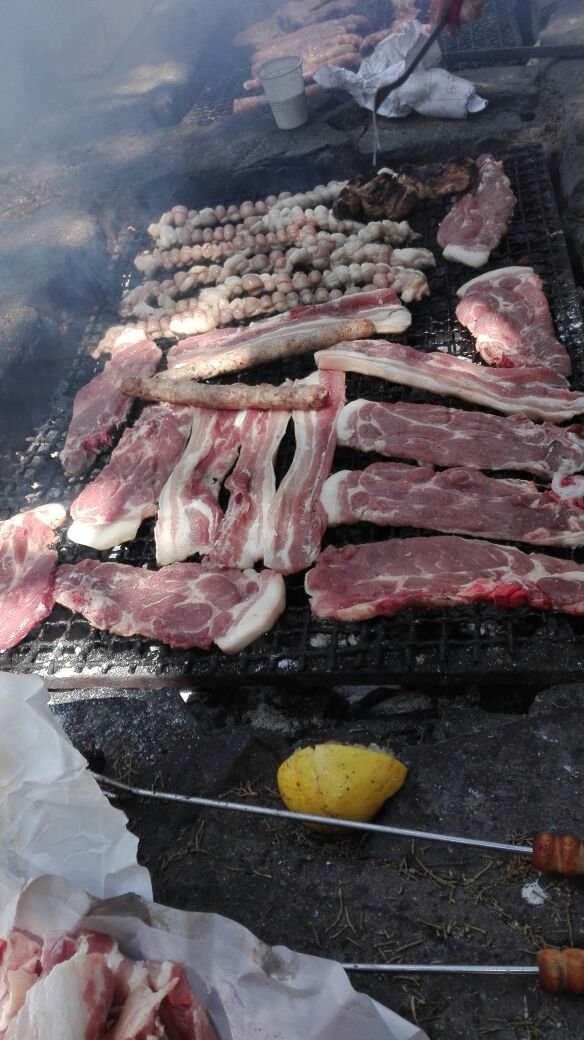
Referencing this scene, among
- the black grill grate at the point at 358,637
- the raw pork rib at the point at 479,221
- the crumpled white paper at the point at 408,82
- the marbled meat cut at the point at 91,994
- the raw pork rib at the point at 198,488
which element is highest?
the crumpled white paper at the point at 408,82

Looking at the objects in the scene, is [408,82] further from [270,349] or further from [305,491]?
[305,491]

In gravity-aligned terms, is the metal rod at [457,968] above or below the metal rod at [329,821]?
below

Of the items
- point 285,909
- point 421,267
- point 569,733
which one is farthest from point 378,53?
point 285,909

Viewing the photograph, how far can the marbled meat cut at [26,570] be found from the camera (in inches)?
152

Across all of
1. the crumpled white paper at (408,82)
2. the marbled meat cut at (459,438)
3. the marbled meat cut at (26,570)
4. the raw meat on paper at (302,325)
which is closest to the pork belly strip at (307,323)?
the raw meat on paper at (302,325)

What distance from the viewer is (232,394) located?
440 cm

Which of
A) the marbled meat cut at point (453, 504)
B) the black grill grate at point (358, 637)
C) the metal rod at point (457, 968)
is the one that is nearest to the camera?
the metal rod at point (457, 968)

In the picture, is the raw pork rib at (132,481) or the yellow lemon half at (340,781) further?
the raw pork rib at (132,481)

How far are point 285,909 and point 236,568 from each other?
5.39ft

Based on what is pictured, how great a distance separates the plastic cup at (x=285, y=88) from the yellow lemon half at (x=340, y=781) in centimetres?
599

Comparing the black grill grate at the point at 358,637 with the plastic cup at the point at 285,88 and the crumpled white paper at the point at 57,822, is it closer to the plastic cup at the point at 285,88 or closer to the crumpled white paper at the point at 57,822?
the crumpled white paper at the point at 57,822

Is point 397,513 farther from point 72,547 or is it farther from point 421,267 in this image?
point 421,267

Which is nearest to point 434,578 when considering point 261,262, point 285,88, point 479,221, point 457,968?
point 457,968

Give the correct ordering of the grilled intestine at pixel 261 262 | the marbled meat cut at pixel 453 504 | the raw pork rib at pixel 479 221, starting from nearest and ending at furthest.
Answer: the marbled meat cut at pixel 453 504
the raw pork rib at pixel 479 221
the grilled intestine at pixel 261 262
